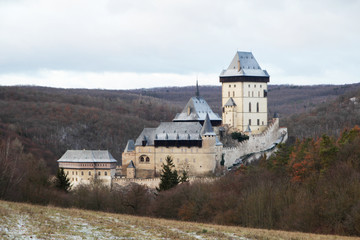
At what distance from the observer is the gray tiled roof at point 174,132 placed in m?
64.0

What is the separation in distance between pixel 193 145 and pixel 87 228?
1468 inches

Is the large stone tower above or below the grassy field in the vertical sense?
above

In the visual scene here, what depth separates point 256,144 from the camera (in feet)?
230

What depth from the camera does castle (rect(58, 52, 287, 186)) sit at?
63.1 metres

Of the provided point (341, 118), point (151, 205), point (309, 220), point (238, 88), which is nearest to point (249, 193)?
point (309, 220)

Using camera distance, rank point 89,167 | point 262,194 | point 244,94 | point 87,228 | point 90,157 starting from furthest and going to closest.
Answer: point 244,94
point 90,157
point 89,167
point 262,194
point 87,228

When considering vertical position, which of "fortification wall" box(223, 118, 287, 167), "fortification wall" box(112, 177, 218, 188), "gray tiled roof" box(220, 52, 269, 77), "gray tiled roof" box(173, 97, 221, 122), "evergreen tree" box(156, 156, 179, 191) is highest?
"gray tiled roof" box(220, 52, 269, 77)

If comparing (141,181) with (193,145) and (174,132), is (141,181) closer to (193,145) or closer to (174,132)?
(174,132)

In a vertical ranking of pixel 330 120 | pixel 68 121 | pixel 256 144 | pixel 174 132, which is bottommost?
pixel 256 144

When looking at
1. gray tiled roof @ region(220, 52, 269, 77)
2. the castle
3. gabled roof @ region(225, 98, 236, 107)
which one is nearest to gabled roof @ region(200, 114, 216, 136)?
the castle

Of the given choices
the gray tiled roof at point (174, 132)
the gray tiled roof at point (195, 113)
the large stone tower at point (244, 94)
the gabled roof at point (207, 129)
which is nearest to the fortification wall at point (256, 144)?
the large stone tower at point (244, 94)

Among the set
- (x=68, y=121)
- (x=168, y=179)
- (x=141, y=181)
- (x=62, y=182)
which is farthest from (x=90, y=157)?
(x=68, y=121)

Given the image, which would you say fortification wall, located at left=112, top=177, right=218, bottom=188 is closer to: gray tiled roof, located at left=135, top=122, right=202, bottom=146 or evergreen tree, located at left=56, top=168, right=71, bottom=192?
gray tiled roof, located at left=135, top=122, right=202, bottom=146

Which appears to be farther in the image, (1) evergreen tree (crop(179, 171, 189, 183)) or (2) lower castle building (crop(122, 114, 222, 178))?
(2) lower castle building (crop(122, 114, 222, 178))
